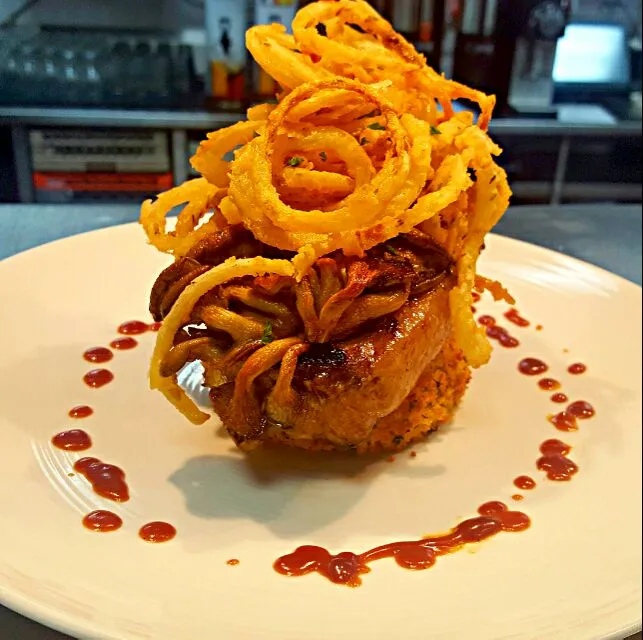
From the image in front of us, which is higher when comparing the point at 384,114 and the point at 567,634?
the point at 384,114

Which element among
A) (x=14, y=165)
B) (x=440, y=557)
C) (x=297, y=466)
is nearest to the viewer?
(x=440, y=557)

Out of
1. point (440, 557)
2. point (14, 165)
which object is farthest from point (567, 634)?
point (14, 165)

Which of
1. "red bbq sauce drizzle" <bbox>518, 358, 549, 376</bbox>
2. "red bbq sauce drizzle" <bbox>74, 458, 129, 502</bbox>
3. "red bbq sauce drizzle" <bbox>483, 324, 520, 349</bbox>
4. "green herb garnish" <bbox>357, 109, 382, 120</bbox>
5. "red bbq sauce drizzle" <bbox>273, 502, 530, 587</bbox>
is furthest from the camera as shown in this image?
"red bbq sauce drizzle" <bbox>483, 324, 520, 349</bbox>

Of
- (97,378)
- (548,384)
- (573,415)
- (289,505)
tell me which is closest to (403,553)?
(289,505)

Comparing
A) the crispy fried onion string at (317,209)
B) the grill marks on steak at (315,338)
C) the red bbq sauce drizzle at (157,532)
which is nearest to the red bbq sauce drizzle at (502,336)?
the crispy fried onion string at (317,209)

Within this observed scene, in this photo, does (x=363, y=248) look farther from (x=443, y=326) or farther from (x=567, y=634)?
(x=567, y=634)

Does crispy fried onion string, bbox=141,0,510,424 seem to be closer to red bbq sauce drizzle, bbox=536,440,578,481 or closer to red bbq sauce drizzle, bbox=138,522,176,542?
red bbq sauce drizzle, bbox=138,522,176,542

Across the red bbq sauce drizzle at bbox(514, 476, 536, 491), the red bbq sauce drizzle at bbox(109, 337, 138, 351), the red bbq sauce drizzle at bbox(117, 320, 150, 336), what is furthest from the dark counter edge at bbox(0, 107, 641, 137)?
the red bbq sauce drizzle at bbox(514, 476, 536, 491)
